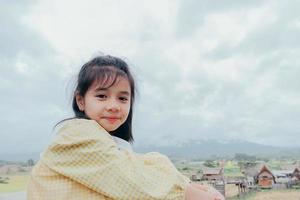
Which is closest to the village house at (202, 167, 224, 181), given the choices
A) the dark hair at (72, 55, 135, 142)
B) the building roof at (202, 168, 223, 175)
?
the building roof at (202, 168, 223, 175)

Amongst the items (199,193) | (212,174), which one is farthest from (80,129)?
(212,174)

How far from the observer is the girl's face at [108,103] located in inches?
25.5

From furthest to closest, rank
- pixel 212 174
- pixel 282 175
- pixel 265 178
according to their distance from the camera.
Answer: pixel 282 175, pixel 265 178, pixel 212 174

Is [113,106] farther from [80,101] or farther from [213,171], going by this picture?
[213,171]

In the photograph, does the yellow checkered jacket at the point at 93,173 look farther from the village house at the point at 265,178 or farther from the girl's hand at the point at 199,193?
the village house at the point at 265,178

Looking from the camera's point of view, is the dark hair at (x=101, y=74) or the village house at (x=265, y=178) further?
the village house at (x=265, y=178)

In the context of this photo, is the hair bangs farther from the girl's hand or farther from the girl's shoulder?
the girl's hand

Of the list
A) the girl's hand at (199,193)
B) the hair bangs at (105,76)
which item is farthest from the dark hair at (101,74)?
the girl's hand at (199,193)

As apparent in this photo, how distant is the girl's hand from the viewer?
0.58 meters

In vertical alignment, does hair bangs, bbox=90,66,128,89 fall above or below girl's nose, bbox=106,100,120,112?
above

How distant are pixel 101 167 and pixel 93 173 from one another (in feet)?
0.05

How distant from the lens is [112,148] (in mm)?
583

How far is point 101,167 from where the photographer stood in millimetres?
562

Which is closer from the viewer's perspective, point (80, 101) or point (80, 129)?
point (80, 129)
